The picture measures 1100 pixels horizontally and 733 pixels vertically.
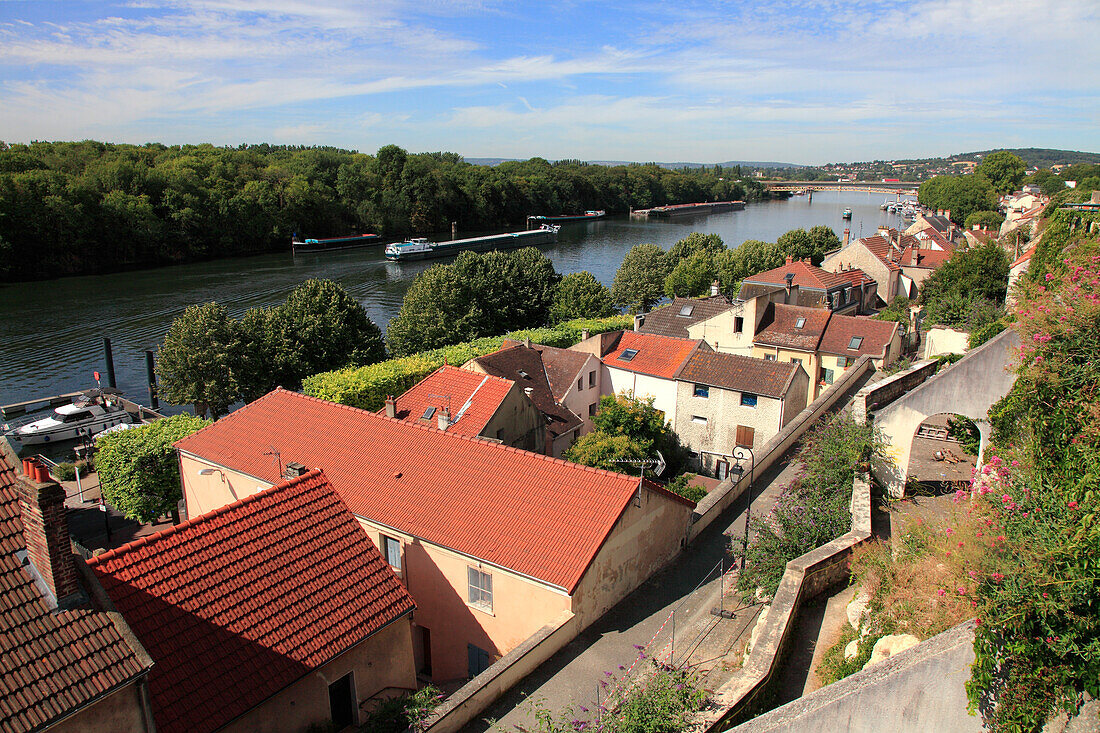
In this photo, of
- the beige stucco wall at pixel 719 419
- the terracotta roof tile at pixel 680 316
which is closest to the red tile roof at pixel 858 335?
the beige stucco wall at pixel 719 419

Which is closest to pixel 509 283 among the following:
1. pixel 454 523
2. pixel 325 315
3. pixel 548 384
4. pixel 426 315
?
pixel 426 315

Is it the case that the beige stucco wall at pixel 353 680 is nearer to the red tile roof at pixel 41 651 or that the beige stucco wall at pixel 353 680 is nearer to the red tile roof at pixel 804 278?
the red tile roof at pixel 41 651

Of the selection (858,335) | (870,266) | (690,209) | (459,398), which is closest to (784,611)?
(459,398)

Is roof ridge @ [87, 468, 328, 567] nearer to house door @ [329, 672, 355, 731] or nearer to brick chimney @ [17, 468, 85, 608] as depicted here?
brick chimney @ [17, 468, 85, 608]

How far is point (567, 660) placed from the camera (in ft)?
41.4

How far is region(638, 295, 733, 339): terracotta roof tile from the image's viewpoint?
131ft

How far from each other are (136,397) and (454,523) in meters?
36.6

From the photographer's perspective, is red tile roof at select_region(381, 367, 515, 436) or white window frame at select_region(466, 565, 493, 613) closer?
white window frame at select_region(466, 565, 493, 613)

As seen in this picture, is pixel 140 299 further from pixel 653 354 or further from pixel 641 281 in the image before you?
pixel 653 354

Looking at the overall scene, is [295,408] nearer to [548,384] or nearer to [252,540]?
[252,540]

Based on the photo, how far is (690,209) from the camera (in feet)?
584

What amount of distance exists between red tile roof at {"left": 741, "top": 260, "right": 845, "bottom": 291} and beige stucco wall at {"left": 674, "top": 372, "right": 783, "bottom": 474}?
17.7 m

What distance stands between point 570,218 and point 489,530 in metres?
140

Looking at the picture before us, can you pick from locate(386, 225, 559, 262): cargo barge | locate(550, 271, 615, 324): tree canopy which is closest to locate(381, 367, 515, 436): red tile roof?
locate(550, 271, 615, 324): tree canopy
